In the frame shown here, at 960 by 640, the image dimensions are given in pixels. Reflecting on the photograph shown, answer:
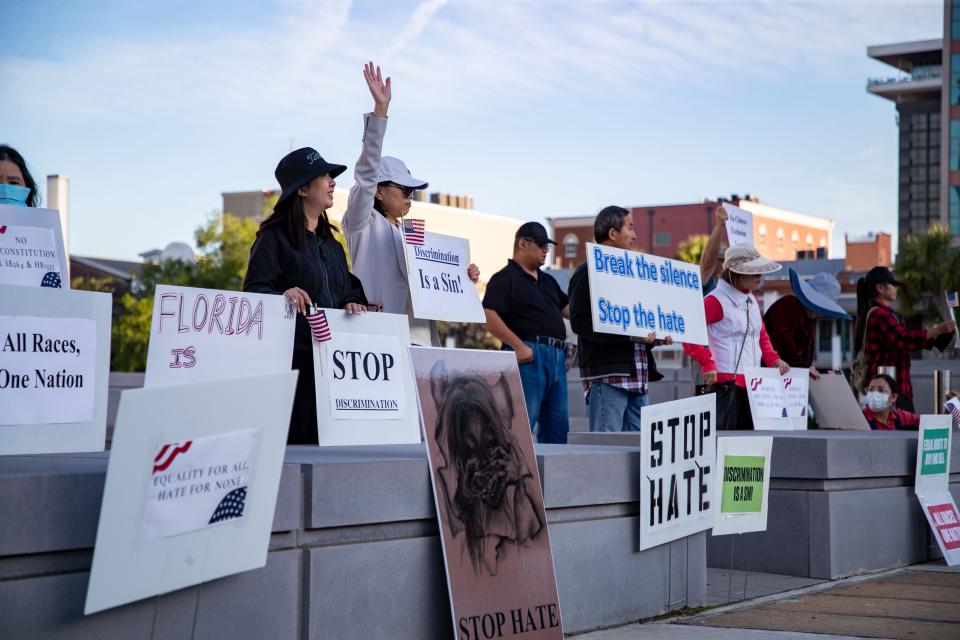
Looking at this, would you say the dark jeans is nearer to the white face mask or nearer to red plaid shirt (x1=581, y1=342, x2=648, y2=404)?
red plaid shirt (x1=581, y1=342, x2=648, y2=404)

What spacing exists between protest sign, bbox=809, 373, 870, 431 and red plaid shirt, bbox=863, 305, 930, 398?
0.92 m

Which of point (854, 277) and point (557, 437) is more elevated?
point (854, 277)

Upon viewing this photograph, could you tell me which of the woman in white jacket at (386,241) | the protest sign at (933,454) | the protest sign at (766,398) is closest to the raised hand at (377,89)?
the woman in white jacket at (386,241)

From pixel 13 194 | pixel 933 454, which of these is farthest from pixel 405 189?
pixel 933 454

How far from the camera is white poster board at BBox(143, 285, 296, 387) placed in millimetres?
5055

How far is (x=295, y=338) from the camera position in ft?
18.3

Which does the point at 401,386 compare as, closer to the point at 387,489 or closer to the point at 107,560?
the point at 387,489

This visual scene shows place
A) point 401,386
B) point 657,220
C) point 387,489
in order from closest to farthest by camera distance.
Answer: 1. point 387,489
2. point 401,386
3. point 657,220

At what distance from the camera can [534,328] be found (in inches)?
339

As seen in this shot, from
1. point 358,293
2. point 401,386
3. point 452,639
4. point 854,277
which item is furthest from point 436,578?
point 854,277

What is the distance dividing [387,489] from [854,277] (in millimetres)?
73247

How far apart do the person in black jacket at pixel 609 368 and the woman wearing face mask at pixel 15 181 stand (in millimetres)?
3551

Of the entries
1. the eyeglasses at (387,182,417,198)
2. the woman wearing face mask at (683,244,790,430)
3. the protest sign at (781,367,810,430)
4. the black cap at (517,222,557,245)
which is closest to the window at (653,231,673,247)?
the protest sign at (781,367,810,430)

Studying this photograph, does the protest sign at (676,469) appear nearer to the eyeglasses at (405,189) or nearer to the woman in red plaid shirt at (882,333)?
the eyeglasses at (405,189)
